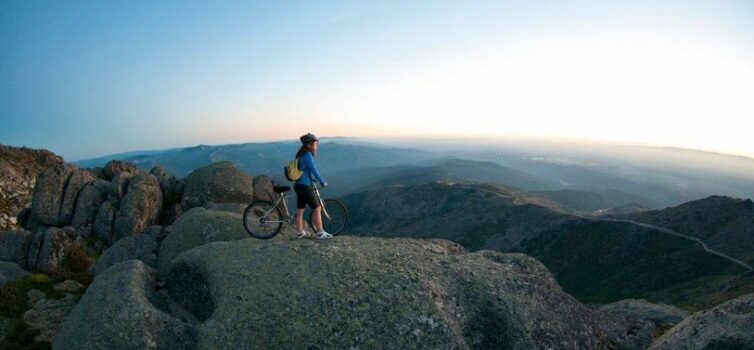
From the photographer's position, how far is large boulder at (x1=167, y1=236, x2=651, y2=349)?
10.9 meters

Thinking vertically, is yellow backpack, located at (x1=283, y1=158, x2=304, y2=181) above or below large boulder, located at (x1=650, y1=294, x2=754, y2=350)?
above

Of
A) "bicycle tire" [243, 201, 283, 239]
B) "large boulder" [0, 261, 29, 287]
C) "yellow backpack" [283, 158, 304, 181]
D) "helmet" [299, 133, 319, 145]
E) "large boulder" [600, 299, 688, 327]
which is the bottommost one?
"large boulder" [600, 299, 688, 327]

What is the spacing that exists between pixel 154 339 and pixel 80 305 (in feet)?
12.3

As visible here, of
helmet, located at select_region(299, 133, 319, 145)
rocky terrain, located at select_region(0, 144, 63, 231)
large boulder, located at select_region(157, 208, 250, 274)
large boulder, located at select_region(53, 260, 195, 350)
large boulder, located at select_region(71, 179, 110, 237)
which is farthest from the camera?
rocky terrain, located at select_region(0, 144, 63, 231)

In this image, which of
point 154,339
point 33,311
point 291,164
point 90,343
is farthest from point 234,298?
point 33,311

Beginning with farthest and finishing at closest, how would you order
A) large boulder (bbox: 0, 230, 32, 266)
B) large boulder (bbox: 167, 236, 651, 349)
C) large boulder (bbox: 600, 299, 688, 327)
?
large boulder (bbox: 0, 230, 32, 266)
large boulder (bbox: 600, 299, 688, 327)
large boulder (bbox: 167, 236, 651, 349)

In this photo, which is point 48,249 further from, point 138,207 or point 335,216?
point 335,216

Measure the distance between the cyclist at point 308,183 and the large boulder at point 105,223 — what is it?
68.2 feet

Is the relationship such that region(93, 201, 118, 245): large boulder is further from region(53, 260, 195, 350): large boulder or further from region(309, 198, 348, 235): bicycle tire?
region(309, 198, 348, 235): bicycle tire

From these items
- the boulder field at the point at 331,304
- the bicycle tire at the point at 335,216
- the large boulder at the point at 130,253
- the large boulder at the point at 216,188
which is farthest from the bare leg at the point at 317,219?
the large boulder at the point at 216,188

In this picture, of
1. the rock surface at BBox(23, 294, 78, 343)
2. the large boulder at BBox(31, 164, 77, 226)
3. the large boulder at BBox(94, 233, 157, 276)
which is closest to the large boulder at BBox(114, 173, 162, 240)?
the large boulder at BBox(31, 164, 77, 226)

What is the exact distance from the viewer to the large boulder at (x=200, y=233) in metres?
18.8

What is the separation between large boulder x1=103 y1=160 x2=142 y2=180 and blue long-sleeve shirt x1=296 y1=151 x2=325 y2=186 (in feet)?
92.1

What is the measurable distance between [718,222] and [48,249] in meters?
171
